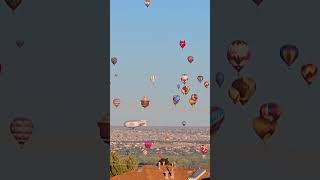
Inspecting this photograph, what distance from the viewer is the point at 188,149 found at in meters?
88.8
